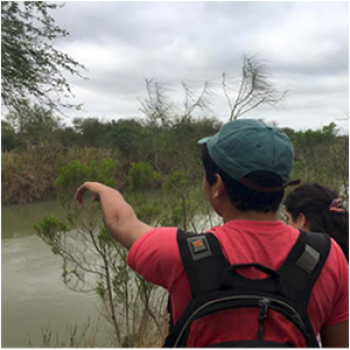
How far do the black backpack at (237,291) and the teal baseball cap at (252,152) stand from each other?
19cm

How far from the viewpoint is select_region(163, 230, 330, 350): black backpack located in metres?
0.74

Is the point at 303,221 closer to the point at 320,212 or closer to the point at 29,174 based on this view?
the point at 320,212

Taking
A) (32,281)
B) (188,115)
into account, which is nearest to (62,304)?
(32,281)

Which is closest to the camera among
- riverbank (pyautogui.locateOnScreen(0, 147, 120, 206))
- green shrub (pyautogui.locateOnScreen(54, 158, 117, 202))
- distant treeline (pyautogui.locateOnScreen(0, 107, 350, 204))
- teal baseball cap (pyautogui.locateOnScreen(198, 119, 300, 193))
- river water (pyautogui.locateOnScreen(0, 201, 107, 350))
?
teal baseball cap (pyautogui.locateOnScreen(198, 119, 300, 193))

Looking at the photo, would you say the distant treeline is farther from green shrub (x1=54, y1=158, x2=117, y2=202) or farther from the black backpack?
the black backpack

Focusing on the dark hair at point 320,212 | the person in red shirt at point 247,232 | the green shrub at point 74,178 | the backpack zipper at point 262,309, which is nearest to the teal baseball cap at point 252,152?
the person in red shirt at point 247,232

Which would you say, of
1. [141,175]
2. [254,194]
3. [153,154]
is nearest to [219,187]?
[254,194]

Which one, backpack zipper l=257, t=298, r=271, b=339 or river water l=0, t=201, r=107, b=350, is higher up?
backpack zipper l=257, t=298, r=271, b=339

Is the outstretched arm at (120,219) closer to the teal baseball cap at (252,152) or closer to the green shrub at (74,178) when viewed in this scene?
the teal baseball cap at (252,152)

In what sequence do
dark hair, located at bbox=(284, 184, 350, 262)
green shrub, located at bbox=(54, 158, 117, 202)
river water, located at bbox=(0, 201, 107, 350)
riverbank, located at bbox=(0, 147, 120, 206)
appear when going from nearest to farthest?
dark hair, located at bbox=(284, 184, 350, 262)
green shrub, located at bbox=(54, 158, 117, 202)
river water, located at bbox=(0, 201, 107, 350)
riverbank, located at bbox=(0, 147, 120, 206)

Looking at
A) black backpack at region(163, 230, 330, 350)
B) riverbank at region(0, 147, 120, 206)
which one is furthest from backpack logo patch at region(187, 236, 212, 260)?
riverbank at region(0, 147, 120, 206)

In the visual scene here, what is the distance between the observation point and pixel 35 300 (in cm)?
568

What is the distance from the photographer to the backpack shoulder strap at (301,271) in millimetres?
770

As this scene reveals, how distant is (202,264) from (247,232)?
0.15m
